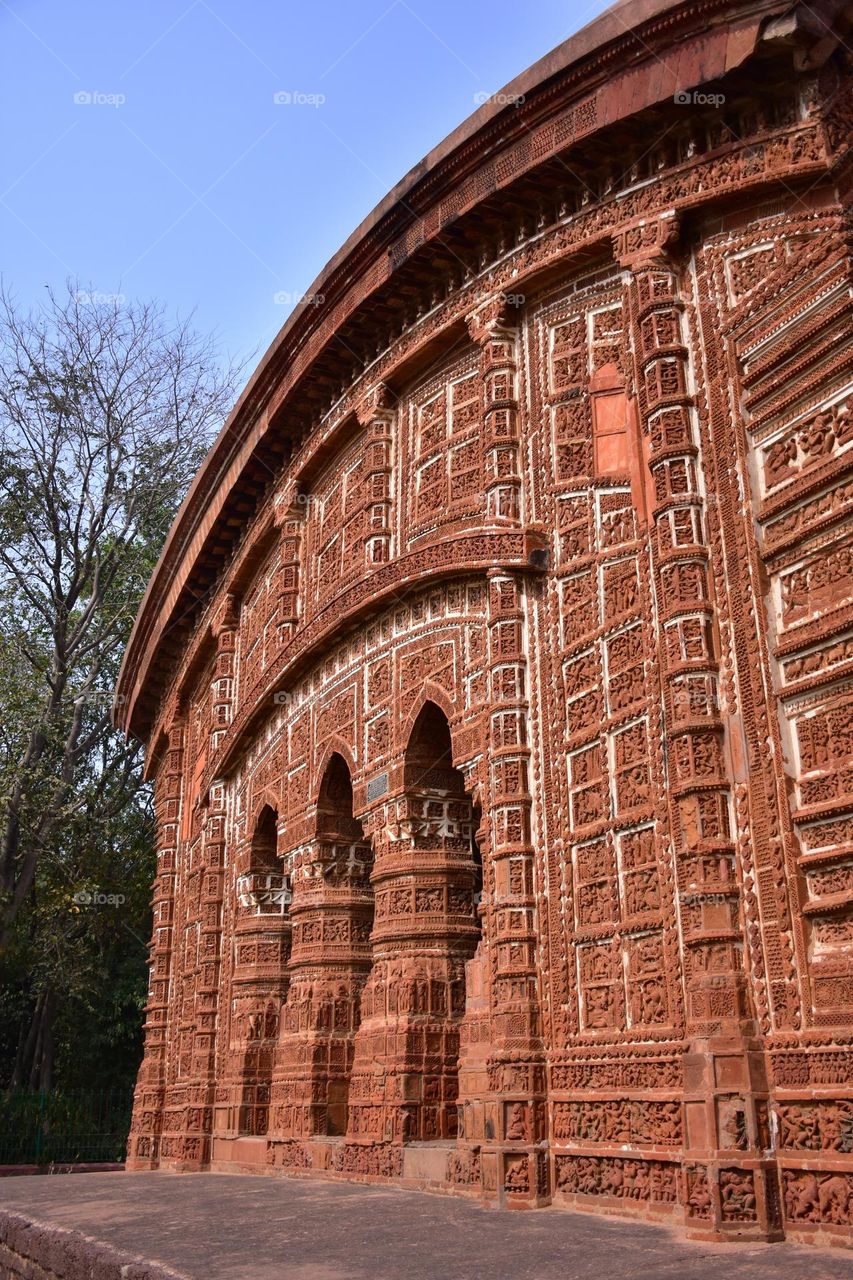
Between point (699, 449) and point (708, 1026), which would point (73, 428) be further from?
point (708, 1026)

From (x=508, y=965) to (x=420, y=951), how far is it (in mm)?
1625

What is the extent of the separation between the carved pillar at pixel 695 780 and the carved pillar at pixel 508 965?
1.18 m

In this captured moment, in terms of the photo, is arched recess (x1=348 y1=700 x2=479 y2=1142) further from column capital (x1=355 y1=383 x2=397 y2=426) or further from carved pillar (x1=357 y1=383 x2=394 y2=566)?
column capital (x1=355 y1=383 x2=397 y2=426)

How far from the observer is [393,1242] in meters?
5.21

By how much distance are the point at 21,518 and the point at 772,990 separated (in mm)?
18062

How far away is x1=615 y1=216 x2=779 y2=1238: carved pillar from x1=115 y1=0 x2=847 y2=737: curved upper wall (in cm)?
88

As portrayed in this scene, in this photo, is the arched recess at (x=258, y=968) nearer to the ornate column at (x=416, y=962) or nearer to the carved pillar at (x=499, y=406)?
the ornate column at (x=416, y=962)

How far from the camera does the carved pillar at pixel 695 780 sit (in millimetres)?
5418

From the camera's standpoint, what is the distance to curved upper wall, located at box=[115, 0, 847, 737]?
679 centimetres

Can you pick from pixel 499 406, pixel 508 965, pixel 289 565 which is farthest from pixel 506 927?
pixel 289 565

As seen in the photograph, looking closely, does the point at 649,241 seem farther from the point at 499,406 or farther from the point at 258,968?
the point at 258,968

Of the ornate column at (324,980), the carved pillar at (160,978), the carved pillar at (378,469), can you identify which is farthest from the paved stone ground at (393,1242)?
the carved pillar at (160,978)

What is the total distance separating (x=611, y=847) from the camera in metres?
6.66

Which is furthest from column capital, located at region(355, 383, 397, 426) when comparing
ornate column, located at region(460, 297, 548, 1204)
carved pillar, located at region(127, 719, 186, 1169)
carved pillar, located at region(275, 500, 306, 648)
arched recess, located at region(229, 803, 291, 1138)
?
carved pillar, located at region(127, 719, 186, 1169)
